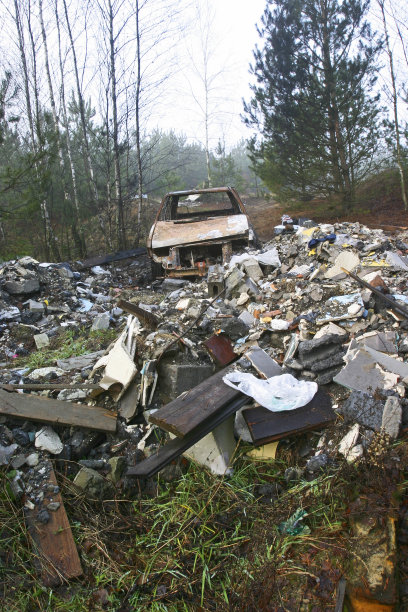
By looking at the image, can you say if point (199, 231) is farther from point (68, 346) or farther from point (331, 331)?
Result: point (331, 331)

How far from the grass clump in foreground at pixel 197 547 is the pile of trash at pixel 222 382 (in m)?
0.14

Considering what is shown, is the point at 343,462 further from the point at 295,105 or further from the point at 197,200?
the point at 197,200

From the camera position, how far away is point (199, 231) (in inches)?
243

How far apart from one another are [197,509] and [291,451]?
2.41 feet

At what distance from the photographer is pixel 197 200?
58.1ft

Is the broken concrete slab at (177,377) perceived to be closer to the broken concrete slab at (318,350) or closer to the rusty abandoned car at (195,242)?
the broken concrete slab at (318,350)

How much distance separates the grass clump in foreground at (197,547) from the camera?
188cm

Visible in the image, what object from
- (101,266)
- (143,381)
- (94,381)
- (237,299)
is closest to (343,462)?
(143,381)

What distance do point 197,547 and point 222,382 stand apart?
3.69 ft

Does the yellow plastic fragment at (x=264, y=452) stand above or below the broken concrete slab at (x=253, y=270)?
below

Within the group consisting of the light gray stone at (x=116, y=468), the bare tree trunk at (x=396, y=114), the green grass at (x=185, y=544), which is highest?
the bare tree trunk at (x=396, y=114)

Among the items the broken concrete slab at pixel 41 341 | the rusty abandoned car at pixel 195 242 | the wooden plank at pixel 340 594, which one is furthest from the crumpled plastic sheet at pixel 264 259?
the wooden plank at pixel 340 594

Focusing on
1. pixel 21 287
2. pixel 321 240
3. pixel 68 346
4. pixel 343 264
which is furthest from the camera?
pixel 21 287

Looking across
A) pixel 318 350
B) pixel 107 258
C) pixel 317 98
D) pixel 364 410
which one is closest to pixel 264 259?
pixel 318 350
